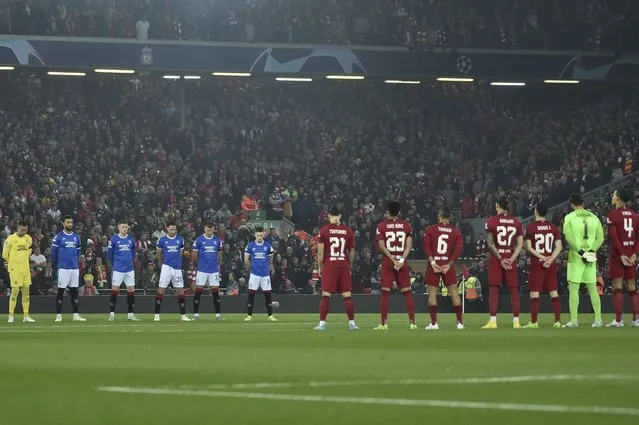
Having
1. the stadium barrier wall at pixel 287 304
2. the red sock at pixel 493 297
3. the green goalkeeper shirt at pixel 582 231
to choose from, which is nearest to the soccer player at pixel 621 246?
the green goalkeeper shirt at pixel 582 231

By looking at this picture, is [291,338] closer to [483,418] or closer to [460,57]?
[483,418]

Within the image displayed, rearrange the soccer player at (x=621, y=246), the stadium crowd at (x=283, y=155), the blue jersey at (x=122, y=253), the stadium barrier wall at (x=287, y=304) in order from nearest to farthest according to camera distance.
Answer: the soccer player at (x=621, y=246), the blue jersey at (x=122, y=253), the stadium barrier wall at (x=287, y=304), the stadium crowd at (x=283, y=155)

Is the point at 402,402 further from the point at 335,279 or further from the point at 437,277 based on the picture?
the point at 437,277

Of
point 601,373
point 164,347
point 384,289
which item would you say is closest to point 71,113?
point 384,289

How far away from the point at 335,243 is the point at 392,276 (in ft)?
3.97

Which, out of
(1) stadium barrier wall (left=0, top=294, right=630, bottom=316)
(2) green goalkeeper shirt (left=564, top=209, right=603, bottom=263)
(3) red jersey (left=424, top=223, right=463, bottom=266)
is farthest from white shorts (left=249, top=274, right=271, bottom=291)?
(2) green goalkeeper shirt (left=564, top=209, right=603, bottom=263)

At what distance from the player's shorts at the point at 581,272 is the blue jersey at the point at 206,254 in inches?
408

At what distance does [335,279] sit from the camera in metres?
22.6

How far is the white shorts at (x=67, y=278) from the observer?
29.9 metres

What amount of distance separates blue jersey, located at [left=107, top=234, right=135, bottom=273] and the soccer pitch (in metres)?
11.5

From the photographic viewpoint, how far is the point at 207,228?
1204 inches

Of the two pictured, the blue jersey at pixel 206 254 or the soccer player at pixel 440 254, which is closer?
the soccer player at pixel 440 254

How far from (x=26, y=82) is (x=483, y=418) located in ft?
138

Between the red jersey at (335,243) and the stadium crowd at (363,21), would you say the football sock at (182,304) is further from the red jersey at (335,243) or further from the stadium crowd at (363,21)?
the stadium crowd at (363,21)
